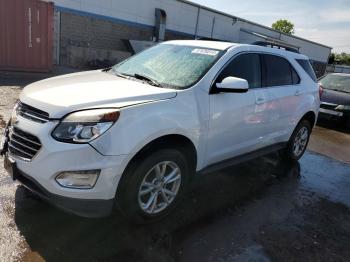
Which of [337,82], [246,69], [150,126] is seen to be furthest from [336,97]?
[150,126]

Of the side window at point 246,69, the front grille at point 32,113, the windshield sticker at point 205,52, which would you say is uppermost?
the windshield sticker at point 205,52

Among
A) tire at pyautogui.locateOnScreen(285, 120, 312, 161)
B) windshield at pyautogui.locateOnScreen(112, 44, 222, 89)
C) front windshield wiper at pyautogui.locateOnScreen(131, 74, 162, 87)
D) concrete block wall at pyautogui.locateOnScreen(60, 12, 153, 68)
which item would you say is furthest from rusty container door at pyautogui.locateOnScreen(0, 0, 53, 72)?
tire at pyautogui.locateOnScreen(285, 120, 312, 161)

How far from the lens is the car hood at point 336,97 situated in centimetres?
1012

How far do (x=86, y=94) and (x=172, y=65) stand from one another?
1.27m

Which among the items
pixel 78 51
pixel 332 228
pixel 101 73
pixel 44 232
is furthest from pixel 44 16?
pixel 332 228

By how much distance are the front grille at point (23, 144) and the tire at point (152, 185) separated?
77 centimetres

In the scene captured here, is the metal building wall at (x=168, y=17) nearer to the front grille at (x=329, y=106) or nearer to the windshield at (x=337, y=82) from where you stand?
the windshield at (x=337, y=82)

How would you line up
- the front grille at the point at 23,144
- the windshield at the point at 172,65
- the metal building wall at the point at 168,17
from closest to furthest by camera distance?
the front grille at the point at 23,144, the windshield at the point at 172,65, the metal building wall at the point at 168,17

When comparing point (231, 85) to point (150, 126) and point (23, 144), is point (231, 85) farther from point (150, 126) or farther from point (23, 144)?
point (23, 144)

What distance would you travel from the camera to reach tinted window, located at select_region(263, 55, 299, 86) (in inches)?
192

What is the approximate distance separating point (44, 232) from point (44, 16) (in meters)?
10.1

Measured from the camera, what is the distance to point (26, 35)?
11.4m

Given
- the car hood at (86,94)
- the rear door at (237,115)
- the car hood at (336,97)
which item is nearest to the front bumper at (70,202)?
the car hood at (86,94)

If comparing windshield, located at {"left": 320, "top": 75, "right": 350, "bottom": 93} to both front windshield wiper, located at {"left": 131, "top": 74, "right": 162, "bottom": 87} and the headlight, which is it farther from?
the headlight
